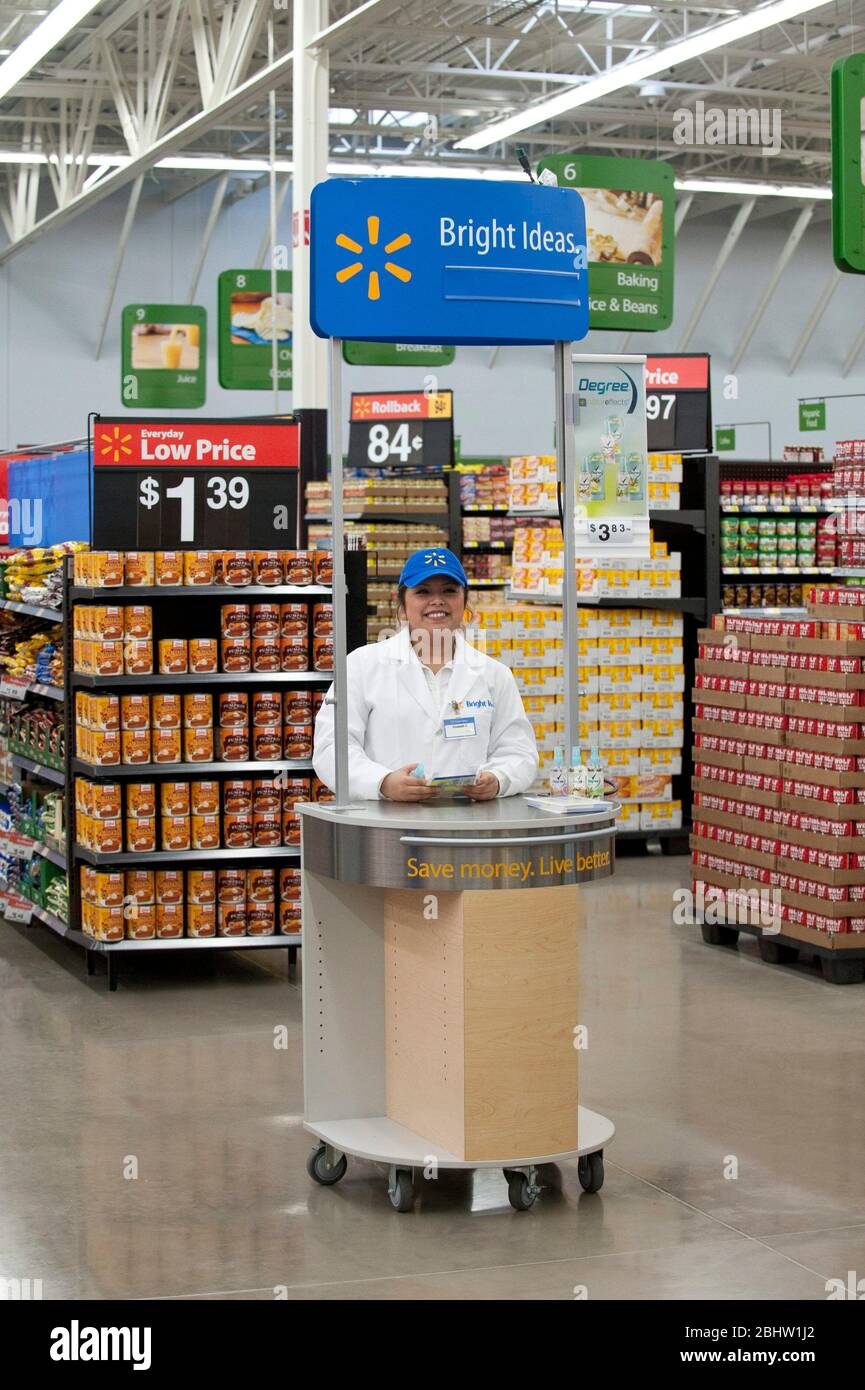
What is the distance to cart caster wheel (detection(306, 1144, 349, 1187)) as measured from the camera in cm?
508

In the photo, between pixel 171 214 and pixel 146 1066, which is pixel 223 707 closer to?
pixel 146 1066

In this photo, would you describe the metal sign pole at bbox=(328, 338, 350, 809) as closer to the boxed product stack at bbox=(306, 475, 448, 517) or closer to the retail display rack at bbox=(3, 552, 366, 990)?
the retail display rack at bbox=(3, 552, 366, 990)

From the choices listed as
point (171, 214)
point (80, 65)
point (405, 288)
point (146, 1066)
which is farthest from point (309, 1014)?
point (171, 214)

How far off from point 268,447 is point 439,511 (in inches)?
165

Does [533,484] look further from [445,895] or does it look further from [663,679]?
[445,895]

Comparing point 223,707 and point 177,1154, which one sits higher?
point 223,707

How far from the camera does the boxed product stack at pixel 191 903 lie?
7.53 meters

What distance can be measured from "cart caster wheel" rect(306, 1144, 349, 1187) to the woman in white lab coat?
103 centimetres

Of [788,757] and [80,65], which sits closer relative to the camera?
[788,757]

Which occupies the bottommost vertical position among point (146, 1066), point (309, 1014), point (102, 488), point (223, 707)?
point (146, 1066)

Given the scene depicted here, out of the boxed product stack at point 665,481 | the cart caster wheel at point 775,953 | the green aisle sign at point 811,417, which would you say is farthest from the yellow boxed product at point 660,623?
the green aisle sign at point 811,417

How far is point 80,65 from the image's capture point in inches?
809

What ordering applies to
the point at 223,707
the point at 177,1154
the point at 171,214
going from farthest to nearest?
the point at 171,214 < the point at 223,707 < the point at 177,1154

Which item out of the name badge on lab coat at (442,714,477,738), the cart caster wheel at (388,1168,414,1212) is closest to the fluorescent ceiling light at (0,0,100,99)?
the name badge on lab coat at (442,714,477,738)
